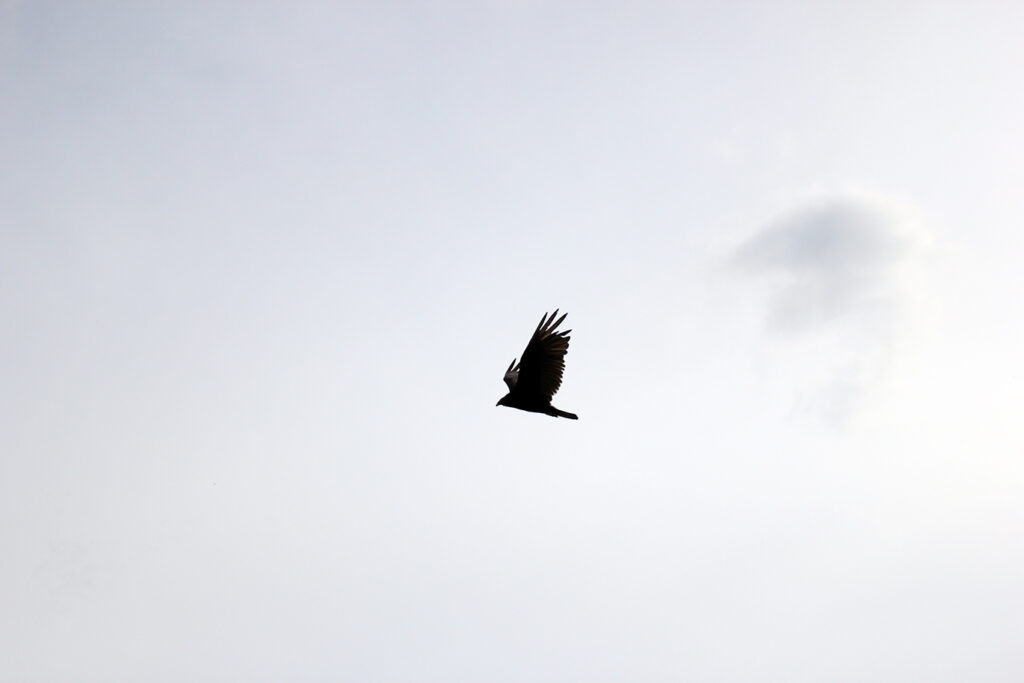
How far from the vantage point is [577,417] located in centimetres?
2633

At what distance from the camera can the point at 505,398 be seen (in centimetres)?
2712

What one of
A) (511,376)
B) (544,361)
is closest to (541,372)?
(544,361)

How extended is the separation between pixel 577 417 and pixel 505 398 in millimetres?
2444

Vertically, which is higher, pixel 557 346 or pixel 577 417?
pixel 557 346

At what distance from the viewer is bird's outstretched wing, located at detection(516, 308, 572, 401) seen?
85.6 feet

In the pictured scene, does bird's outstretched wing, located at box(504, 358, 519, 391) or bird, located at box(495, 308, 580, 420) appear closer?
bird, located at box(495, 308, 580, 420)

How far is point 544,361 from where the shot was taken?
2631cm

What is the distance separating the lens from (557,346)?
26188 millimetres

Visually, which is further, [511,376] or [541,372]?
[511,376]

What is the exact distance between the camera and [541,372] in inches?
1041

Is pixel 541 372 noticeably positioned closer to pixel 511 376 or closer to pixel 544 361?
pixel 544 361

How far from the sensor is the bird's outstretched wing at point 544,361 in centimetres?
2609

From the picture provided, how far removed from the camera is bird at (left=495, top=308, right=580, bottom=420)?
A: 1028 inches

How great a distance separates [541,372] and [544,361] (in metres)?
0.38
